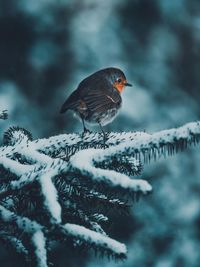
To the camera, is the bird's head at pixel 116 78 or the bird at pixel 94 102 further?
the bird's head at pixel 116 78

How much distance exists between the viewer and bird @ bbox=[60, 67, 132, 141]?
3.24 m

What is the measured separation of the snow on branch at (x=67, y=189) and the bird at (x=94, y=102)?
124cm

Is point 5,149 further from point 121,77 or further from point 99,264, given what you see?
point 99,264

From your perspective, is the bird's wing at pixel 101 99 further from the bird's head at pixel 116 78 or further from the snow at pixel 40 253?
the snow at pixel 40 253

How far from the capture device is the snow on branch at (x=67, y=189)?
1463mm

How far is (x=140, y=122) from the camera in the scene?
659 centimetres

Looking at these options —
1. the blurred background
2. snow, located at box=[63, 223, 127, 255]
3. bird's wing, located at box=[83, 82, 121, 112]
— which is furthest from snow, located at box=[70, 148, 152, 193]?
the blurred background

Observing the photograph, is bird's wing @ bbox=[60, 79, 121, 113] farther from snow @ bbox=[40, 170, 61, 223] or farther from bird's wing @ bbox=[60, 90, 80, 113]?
snow @ bbox=[40, 170, 61, 223]

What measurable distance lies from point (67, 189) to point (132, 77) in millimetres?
5859

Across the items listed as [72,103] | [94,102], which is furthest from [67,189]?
[94,102]

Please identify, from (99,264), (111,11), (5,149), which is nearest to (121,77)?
(99,264)

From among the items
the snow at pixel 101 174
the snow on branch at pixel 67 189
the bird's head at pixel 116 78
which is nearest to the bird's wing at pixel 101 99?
the bird's head at pixel 116 78

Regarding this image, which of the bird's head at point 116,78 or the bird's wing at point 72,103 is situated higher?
the bird's head at point 116,78

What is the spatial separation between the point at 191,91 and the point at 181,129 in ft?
19.2
